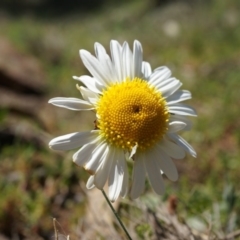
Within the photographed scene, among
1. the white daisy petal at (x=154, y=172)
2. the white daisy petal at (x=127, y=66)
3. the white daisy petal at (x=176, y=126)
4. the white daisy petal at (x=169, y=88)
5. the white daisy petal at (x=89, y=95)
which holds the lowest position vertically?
the white daisy petal at (x=154, y=172)

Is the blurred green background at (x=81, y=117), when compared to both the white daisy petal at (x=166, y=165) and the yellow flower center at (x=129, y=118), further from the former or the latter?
the yellow flower center at (x=129, y=118)

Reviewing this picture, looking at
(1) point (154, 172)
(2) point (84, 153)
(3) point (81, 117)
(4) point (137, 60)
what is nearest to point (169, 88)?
(4) point (137, 60)

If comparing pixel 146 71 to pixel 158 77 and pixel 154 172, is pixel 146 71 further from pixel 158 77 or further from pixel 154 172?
pixel 154 172

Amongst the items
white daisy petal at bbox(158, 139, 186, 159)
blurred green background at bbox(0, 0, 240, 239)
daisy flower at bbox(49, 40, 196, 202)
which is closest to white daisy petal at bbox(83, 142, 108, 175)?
daisy flower at bbox(49, 40, 196, 202)

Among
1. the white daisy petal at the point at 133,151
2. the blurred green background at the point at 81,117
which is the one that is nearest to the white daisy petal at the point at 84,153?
the white daisy petal at the point at 133,151

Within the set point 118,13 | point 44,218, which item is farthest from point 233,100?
point 118,13

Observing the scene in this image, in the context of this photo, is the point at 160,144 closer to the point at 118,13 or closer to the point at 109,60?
the point at 109,60
